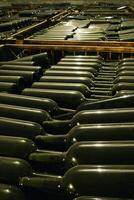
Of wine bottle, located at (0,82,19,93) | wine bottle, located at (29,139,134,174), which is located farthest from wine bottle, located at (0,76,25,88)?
wine bottle, located at (29,139,134,174)

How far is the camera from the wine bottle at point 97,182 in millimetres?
1685

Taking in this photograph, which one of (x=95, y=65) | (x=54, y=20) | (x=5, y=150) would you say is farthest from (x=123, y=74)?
(x=54, y=20)

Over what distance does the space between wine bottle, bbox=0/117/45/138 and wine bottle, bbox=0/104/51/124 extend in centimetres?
17

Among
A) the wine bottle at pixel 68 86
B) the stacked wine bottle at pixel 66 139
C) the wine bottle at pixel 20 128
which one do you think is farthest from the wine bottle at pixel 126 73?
the wine bottle at pixel 20 128

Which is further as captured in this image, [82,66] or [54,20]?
[54,20]

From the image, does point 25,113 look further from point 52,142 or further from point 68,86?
point 68,86

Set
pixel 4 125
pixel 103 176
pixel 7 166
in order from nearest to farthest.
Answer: pixel 103 176
pixel 7 166
pixel 4 125

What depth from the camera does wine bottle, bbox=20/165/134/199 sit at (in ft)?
5.53

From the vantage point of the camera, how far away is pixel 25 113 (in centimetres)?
279

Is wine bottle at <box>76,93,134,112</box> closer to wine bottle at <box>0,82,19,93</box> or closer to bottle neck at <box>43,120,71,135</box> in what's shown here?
bottle neck at <box>43,120,71,135</box>

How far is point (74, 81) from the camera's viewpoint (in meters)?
3.59

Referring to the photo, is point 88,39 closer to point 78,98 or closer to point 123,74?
point 123,74

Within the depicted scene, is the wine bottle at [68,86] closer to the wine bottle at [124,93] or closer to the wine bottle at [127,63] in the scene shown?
the wine bottle at [124,93]

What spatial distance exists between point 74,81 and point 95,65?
2.65ft
